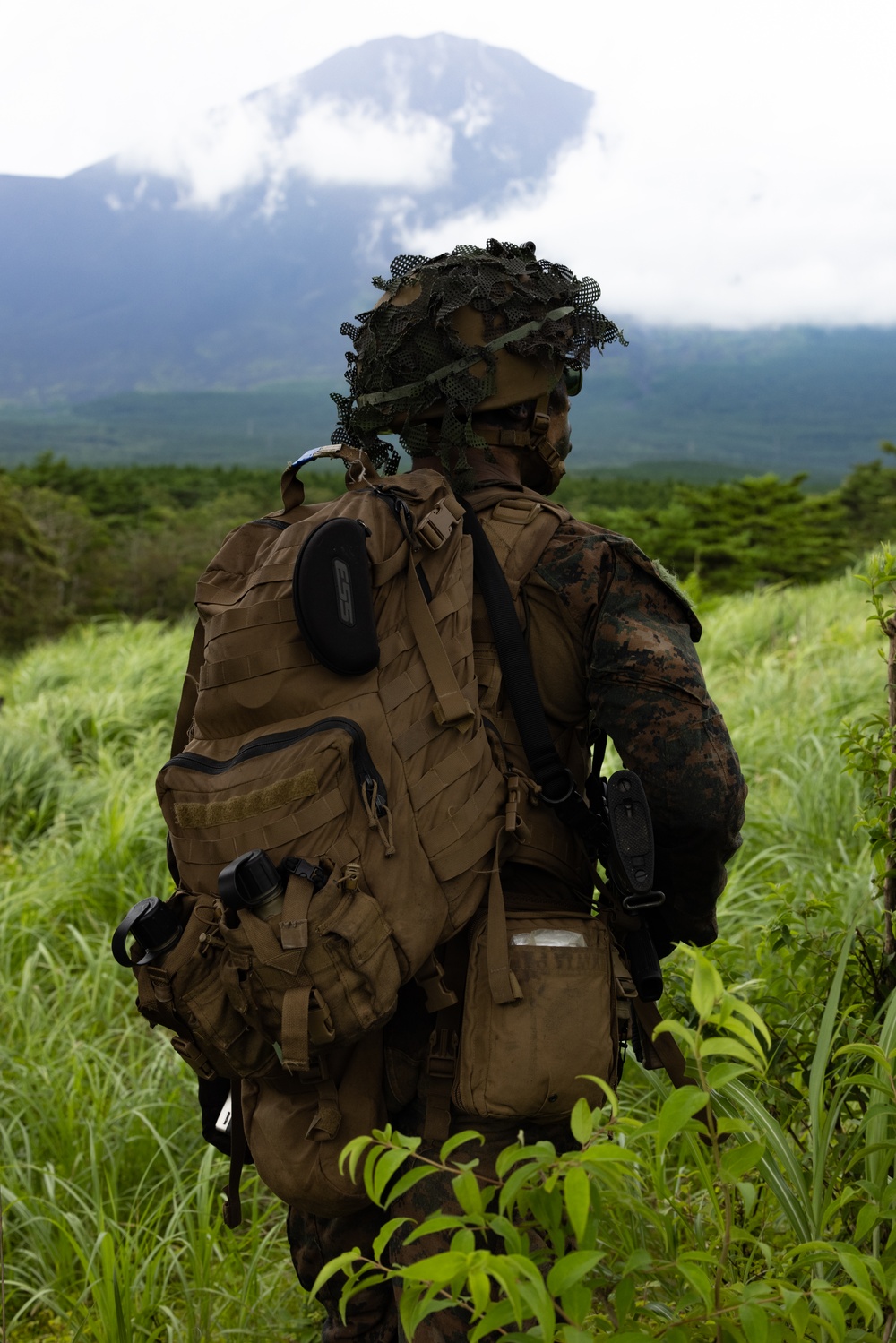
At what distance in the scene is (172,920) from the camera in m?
1.63

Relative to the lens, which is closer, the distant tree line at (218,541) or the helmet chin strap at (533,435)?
the helmet chin strap at (533,435)

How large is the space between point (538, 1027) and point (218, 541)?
853 inches

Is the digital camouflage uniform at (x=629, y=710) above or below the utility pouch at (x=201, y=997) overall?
above

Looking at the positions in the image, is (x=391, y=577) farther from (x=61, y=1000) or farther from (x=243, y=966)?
(x=61, y=1000)

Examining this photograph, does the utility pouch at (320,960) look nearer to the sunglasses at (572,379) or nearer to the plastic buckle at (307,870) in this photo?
the plastic buckle at (307,870)

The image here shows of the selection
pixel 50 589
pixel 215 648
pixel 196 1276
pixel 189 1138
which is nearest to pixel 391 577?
pixel 215 648

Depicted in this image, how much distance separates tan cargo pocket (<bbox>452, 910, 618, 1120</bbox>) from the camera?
1.58 metres

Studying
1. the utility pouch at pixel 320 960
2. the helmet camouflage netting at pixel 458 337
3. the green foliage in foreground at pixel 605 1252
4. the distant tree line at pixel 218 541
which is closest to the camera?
the green foliage in foreground at pixel 605 1252

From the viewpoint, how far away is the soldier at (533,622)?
1686 mm

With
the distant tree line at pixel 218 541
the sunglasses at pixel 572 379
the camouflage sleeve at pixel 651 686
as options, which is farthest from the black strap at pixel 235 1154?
the distant tree line at pixel 218 541

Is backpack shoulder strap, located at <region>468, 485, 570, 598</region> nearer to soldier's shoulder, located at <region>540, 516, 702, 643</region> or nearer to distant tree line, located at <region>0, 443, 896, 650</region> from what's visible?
soldier's shoulder, located at <region>540, 516, 702, 643</region>

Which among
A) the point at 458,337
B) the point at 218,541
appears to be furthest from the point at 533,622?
the point at 218,541

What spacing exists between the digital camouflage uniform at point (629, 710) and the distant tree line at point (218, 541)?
13.8m

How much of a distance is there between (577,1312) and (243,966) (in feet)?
2.48
